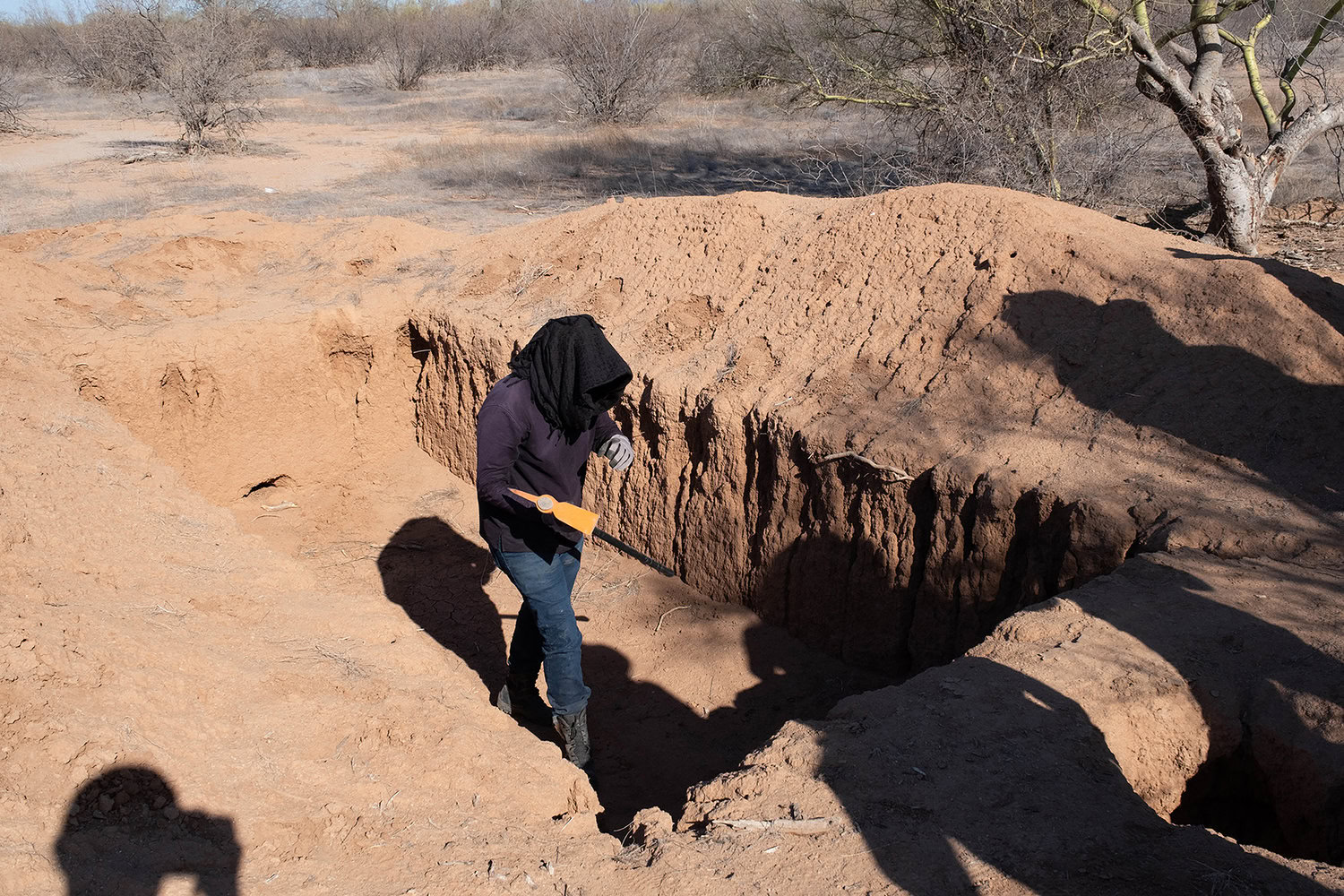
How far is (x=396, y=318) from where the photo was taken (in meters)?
8.10

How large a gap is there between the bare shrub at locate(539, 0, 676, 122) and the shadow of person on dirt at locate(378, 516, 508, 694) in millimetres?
15192

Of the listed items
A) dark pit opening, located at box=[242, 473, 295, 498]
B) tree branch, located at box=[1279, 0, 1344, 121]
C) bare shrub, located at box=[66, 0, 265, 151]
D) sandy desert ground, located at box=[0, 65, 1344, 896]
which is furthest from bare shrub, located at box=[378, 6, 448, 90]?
tree branch, located at box=[1279, 0, 1344, 121]

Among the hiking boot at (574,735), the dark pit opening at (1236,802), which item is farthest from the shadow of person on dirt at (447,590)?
the dark pit opening at (1236,802)

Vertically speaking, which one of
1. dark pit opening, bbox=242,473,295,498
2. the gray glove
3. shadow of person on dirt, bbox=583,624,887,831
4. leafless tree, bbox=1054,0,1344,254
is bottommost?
shadow of person on dirt, bbox=583,624,887,831

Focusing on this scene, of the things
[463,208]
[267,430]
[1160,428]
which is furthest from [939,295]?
[463,208]

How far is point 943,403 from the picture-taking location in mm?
5188

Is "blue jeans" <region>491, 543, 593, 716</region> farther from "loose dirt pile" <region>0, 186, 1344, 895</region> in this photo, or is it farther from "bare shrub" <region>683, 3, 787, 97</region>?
"bare shrub" <region>683, 3, 787, 97</region>

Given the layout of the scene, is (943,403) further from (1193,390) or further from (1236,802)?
(1236,802)

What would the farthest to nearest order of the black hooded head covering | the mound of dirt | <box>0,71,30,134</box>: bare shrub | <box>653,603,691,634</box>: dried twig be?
<box>0,71,30,134</box>: bare shrub, <box>653,603,691,634</box>: dried twig, the mound of dirt, the black hooded head covering

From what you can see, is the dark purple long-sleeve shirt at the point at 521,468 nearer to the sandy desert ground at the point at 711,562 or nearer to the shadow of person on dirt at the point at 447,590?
the sandy desert ground at the point at 711,562

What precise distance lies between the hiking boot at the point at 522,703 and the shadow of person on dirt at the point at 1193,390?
10.4 ft

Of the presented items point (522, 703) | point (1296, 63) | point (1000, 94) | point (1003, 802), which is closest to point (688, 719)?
point (522, 703)

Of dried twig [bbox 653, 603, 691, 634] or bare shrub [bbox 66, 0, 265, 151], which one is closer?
dried twig [bbox 653, 603, 691, 634]

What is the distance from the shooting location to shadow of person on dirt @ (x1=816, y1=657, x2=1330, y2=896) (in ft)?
8.44
